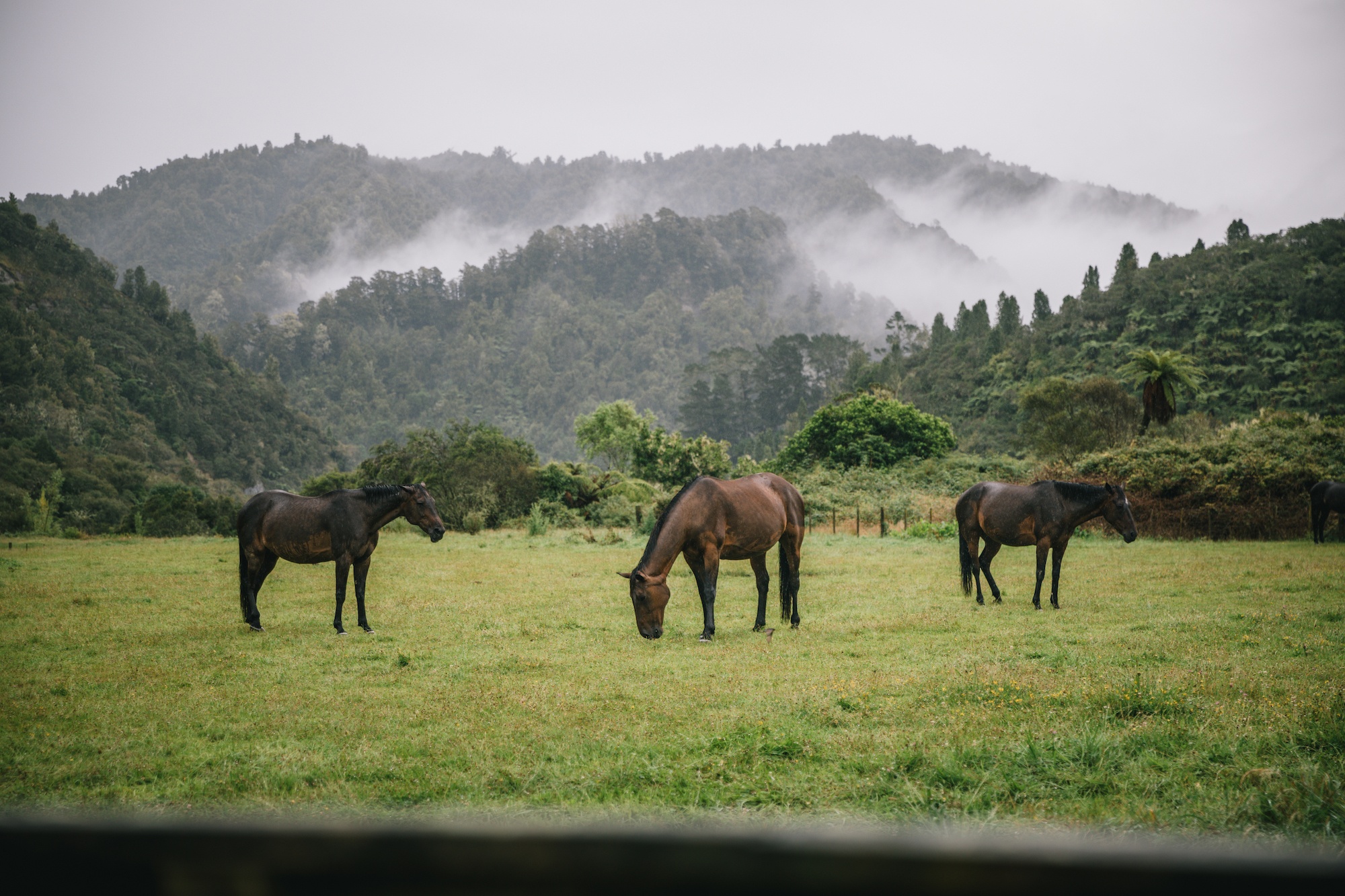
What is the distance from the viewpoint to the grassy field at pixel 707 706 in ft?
16.6

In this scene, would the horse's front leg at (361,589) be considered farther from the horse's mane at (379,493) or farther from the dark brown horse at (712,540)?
the dark brown horse at (712,540)

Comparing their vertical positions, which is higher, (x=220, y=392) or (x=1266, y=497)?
(x=220, y=392)

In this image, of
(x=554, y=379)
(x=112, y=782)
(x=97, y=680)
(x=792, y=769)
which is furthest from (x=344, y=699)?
(x=554, y=379)

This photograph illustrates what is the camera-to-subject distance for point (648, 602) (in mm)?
10359

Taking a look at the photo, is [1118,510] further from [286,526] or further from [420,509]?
[286,526]

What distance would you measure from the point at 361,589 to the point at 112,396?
76252mm

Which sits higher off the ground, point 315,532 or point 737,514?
point 737,514

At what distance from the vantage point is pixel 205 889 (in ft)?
2.33

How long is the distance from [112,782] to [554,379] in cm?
16588

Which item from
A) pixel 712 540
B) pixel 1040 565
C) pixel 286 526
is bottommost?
pixel 1040 565

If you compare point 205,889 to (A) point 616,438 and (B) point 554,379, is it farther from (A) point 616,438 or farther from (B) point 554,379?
(B) point 554,379

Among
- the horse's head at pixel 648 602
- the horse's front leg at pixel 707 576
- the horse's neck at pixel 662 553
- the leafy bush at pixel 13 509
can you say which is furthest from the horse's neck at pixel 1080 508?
the leafy bush at pixel 13 509

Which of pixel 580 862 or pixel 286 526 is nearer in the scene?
pixel 580 862

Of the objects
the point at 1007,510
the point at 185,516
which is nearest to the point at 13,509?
the point at 185,516
